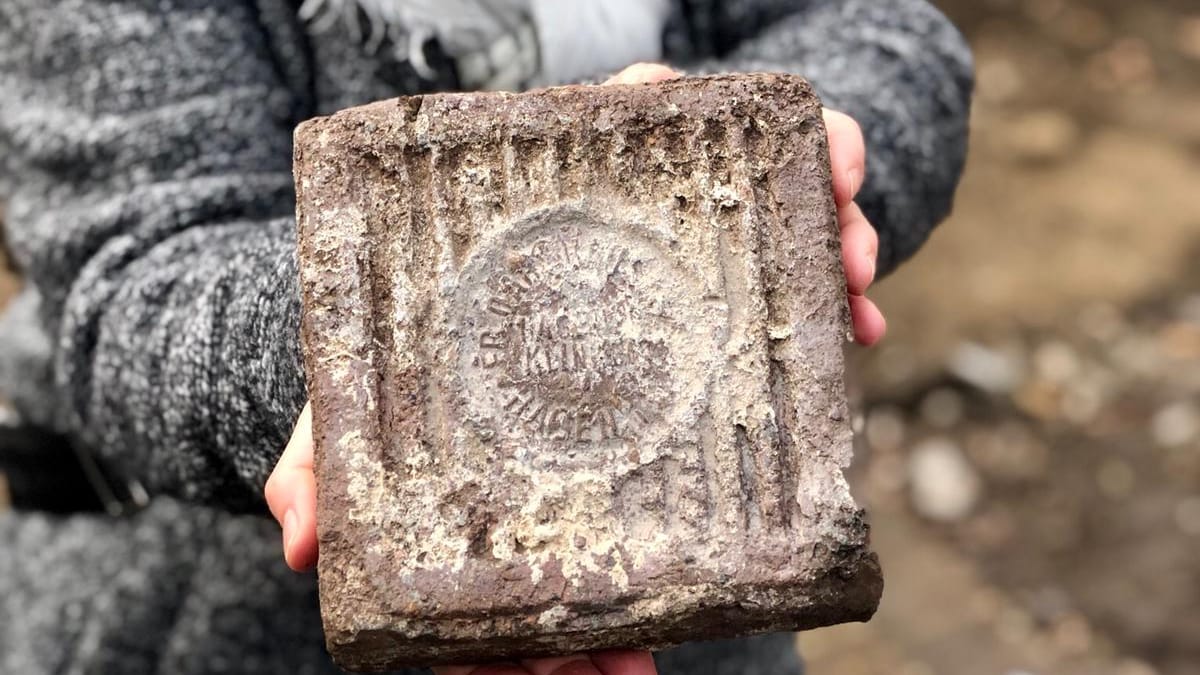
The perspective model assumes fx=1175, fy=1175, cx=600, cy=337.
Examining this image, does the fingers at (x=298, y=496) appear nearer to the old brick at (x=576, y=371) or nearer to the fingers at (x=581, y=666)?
the old brick at (x=576, y=371)

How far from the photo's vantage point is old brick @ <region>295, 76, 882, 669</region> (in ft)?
2.91

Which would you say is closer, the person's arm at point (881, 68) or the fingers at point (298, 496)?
the fingers at point (298, 496)

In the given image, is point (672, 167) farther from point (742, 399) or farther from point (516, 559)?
point (516, 559)

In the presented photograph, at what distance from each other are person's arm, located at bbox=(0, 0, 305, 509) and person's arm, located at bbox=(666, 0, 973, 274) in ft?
1.51

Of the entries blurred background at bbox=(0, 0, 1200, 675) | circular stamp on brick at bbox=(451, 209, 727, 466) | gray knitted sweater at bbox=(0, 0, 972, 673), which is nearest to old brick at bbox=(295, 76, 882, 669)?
circular stamp on brick at bbox=(451, 209, 727, 466)

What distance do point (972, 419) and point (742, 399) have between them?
175 cm

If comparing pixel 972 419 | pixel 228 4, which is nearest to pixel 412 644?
pixel 228 4

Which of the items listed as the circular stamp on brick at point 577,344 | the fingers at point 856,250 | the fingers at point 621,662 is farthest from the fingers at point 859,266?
the fingers at point 621,662

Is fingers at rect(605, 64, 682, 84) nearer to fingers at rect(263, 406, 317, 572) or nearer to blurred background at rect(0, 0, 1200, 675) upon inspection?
fingers at rect(263, 406, 317, 572)

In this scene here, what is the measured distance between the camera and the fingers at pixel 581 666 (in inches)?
36.6

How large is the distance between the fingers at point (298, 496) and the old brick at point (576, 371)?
0.09ft

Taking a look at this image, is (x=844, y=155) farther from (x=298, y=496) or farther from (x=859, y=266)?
(x=298, y=496)

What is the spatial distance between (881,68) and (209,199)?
2.28 ft

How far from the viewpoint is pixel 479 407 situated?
0.92m
